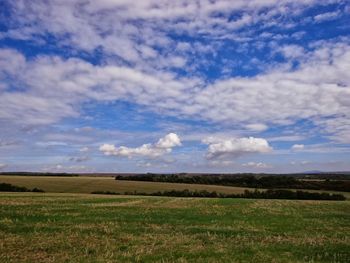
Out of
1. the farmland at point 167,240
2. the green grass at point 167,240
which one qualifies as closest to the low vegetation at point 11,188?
the farmland at point 167,240

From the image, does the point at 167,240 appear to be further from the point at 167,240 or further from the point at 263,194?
the point at 263,194

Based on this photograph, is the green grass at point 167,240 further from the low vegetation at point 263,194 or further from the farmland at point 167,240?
the low vegetation at point 263,194


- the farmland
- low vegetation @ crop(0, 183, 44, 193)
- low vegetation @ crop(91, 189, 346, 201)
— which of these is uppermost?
low vegetation @ crop(0, 183, 44, 193)

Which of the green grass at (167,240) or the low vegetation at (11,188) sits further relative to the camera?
the low vegetation at (11,188)

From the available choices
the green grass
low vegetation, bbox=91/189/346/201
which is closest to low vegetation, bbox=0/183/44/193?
low vegetation, bbox=91/189/346/201

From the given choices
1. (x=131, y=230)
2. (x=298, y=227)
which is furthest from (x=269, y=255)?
(x=298, y=227)

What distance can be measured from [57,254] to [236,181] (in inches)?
4452

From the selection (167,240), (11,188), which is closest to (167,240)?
(167,240)

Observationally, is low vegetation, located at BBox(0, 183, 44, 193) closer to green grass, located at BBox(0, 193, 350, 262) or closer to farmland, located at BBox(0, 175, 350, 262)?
farmland, located at BBox(0, 175, 350, 262)

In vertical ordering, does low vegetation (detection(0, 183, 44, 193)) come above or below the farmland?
above

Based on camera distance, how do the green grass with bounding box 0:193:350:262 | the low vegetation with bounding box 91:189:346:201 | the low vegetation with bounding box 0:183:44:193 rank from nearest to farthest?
the green grass with bounding box 0:193:350:262, the low vegetation with bounding box 91:189:346:201, the low vegetation with bounding box 0:183:44:193

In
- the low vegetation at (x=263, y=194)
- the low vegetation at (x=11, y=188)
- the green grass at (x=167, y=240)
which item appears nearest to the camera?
the green grass at (x=167, y=240)

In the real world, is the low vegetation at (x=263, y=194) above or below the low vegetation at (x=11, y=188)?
below

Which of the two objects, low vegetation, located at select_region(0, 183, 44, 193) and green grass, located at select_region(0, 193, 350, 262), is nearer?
green grass, located at select_region(0, 193, 350, 262)
